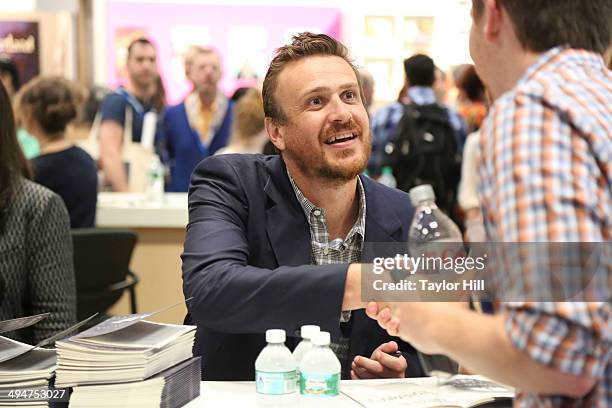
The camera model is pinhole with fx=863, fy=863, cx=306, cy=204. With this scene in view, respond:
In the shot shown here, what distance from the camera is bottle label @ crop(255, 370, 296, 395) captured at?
5.56 ft

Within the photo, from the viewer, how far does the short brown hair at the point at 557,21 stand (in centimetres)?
110

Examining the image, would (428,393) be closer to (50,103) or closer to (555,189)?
(555,189)

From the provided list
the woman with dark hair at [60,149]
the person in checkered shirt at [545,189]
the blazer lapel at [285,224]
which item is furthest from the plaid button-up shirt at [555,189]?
the woman with dark hair at [60,149]

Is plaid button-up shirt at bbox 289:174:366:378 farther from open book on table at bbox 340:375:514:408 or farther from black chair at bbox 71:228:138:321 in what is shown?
black chair at bbox 71:228:138:321

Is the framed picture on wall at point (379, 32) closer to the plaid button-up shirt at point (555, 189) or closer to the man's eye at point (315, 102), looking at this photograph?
the man's eye at point (315, 102)

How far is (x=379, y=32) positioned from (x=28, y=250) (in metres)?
7.27

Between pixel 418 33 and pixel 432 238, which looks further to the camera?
pixel 418 33

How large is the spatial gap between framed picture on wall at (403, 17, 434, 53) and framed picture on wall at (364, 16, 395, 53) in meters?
0.16

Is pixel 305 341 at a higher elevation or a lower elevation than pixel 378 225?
lower

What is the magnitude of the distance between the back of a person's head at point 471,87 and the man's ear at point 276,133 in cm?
338

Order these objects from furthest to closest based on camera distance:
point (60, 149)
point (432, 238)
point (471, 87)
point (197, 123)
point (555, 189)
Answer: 1. point (197, 123)
2. point (471, 87)
3. point (60, 149)
4. point (432, 238)
5. point (555, 189)

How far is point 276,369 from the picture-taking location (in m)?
1.71

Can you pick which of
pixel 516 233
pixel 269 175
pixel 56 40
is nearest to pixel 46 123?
pixel 269 175

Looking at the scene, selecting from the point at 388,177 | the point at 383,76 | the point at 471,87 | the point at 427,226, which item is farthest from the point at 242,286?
the point at 383,76
